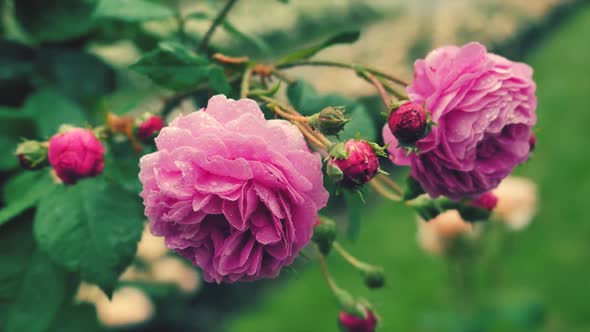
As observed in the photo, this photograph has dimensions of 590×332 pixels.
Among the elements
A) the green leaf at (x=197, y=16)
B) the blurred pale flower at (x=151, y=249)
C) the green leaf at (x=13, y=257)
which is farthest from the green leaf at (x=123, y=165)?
the blurred pale flower at (x=151, y=249)

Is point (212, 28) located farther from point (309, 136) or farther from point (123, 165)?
point (309, 136)

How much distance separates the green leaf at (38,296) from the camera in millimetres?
658

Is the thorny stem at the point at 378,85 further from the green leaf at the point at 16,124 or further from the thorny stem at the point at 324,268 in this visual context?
the green leaf at the point at 16,124

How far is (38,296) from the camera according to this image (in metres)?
0.67

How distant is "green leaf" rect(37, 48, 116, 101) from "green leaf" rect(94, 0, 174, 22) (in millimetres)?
179

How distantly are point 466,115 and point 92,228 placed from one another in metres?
0.38

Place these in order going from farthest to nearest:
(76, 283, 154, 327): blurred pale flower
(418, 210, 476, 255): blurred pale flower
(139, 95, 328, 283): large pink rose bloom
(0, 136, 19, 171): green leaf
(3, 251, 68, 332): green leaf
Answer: (76, 283, 154, 327): blurred pale flower, (418, 210, 476, 255): blurred pale flower, (0, 136, 19, 171): green leaf, (3, 251, 68, 332): green leaf, (139, 95, 328, 283): large pink rose bloom

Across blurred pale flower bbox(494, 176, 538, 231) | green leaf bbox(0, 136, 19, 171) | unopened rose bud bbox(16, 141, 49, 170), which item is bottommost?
blurred pale flower bbox(494, 176, 538, 231)

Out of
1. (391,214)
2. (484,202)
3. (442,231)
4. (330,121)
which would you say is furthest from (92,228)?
(391,214)

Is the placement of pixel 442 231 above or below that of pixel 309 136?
below

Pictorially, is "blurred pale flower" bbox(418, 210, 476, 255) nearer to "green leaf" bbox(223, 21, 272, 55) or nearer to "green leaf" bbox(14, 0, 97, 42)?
"green leaf" bbox(223, 21, 272, 55)

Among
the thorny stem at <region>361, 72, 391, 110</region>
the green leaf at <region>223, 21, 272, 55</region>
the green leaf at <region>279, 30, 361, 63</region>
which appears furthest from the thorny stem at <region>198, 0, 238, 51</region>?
the thorny stem at <region>361, 72, 391, 110</region>

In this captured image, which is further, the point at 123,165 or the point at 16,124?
the point at 16,124

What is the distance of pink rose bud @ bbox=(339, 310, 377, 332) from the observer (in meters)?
0.67
